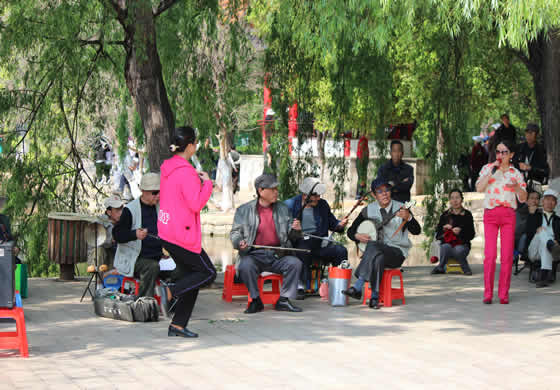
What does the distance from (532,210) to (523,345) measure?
4.55 meters

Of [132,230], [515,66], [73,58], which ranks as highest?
[515,66]

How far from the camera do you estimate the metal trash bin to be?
9281mm

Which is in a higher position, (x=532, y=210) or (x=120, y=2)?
(x=120, y=2)

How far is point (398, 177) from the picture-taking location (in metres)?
11.5

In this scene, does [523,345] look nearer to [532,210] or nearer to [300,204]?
[300,204]

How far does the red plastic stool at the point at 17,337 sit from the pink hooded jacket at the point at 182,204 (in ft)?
4.33

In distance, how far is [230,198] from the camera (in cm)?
2381

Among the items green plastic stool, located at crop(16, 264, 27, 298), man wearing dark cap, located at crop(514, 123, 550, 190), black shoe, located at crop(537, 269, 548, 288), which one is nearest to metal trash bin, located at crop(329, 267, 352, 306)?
black shoe, located at crop(537, 269, 548, 288)

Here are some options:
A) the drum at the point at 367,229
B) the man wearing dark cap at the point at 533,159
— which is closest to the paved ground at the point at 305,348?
the drum at the point at 367,229

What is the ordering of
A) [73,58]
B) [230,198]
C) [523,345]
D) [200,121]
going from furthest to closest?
[230,198] → [200,121] → [73,58] → [523,345]

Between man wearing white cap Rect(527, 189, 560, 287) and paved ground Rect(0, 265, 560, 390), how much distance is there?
42.6 inches

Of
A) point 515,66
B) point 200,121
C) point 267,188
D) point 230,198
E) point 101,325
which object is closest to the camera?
point 101,325

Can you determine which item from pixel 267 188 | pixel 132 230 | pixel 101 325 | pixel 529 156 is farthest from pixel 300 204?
pixel 529 156

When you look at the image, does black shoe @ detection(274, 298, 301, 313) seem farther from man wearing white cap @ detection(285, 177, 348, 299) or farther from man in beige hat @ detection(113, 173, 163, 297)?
man in beige hat @ detection(113, 173, 163, 297)
